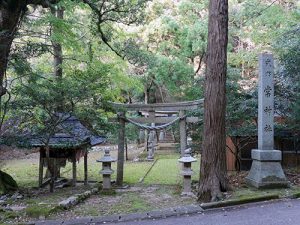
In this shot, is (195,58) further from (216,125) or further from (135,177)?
(216,125)

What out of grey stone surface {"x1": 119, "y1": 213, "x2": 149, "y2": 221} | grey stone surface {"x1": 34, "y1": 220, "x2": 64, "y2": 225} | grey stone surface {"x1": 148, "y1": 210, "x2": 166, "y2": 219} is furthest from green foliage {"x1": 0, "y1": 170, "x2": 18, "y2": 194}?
grey stone surface {"x1": 148, "y1": 210, "x2": 166, "y2": 219}

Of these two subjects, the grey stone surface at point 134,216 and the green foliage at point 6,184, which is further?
the green foliage at point 6,184

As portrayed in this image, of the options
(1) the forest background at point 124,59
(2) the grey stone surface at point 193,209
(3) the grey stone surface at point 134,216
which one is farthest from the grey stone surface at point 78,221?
(1) the forest background at point 124,59

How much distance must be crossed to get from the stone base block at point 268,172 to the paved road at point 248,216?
4.02 feet

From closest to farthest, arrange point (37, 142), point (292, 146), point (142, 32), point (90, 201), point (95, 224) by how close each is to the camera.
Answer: point (95, 224), point (90, 201), point (37, 142), point (292, 146), point (142, 32)

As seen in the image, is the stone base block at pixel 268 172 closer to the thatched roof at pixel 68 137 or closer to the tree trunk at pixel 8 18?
the thatched roof at pixel 68 137

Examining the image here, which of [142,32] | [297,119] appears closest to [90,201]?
[297,119]

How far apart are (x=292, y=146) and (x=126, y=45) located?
6521mm

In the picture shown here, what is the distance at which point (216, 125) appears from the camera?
698cm

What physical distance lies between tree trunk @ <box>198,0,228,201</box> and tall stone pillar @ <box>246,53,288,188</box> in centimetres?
108

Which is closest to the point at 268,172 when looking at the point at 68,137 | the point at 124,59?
the point at 68,137

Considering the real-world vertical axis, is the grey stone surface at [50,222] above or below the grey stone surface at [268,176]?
below

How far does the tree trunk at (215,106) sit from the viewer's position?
6.96 meters

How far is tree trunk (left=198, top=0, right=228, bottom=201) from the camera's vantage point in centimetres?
696
